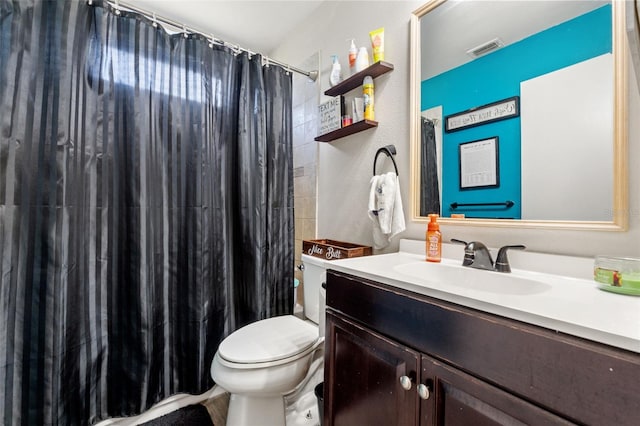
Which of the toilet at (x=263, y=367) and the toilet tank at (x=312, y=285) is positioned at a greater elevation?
the toilet tank at (x=312, y=285)

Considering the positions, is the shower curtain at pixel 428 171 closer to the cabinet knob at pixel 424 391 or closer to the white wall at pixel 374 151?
the white wall at pixel 374 151

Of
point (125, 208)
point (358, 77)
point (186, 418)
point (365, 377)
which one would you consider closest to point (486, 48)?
point (358, 77)

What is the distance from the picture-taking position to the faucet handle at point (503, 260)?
0.81 m

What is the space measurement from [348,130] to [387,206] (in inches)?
19.4

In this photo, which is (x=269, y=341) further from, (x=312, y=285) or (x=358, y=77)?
(x=358, y=77)

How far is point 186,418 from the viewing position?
1311 millimetres

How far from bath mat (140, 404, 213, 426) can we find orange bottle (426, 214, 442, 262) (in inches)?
51.2

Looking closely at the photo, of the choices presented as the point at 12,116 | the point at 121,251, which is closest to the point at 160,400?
the point at 121,251

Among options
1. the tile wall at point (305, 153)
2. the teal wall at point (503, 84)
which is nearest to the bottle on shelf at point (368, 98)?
the teal wall at point (503, 84)

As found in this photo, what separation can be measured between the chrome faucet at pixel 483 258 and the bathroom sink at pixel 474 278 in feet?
0.06

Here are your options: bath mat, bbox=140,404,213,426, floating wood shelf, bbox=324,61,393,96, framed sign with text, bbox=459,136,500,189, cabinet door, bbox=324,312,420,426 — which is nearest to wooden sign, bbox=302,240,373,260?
cabinet door, bbox=324,312,420,426

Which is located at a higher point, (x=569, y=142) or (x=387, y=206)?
(x=569, y=142)

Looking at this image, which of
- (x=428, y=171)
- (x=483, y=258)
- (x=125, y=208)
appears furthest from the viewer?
(x=125, y=208)

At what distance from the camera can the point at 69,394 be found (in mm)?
1103
